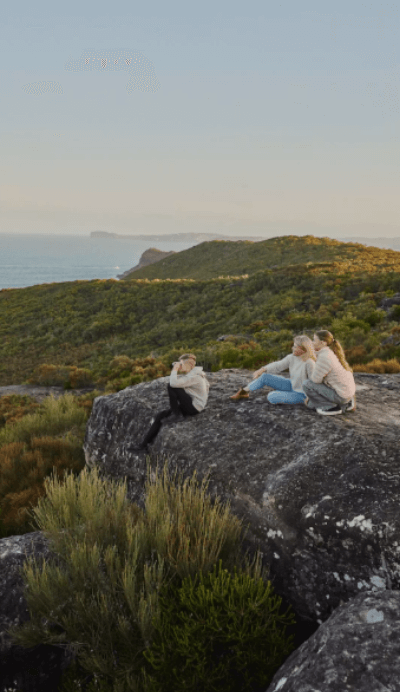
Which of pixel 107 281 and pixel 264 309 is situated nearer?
pixel 264 309

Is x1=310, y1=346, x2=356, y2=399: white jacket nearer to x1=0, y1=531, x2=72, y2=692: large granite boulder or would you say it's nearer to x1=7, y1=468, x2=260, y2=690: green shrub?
x1=7, y1=468, x2=260, y2=690: green shrub

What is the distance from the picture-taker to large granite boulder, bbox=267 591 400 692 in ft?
8.87

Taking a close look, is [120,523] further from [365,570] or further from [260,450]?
[365,570]

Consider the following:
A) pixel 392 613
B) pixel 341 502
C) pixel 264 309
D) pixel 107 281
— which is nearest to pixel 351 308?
pixel 264 309

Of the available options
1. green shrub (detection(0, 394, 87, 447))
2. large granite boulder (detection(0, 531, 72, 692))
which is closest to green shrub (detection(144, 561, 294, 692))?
large granite boulder (detection(0, 531, 72, 692))

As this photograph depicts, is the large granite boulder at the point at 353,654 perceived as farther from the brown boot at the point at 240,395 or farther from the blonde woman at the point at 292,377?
the brown boot at the point at 240,395

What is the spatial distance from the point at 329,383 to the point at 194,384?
2042 mm

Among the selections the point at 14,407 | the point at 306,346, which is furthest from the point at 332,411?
the point at 14,407

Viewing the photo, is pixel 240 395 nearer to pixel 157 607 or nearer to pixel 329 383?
pixel 329 383

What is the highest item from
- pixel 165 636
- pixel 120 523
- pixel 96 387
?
pixel 120 523

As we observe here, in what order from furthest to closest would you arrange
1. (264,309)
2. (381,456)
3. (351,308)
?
(264,309), (351,308), (381,456)

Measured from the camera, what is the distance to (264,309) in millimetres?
25531

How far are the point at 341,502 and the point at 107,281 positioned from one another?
40.0 meters

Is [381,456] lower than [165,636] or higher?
higher
